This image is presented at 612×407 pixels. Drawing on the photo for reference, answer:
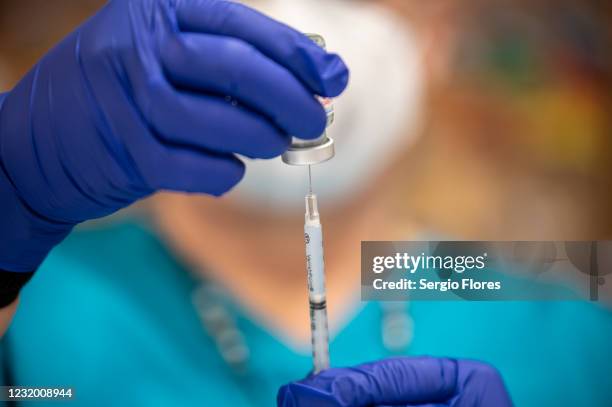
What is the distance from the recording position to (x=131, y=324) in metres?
1.38

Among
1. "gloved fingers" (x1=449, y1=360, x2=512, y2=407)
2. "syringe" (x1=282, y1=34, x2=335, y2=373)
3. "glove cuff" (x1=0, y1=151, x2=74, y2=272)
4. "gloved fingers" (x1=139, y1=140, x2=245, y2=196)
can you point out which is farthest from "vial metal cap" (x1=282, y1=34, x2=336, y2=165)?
"gloved fingers" (x1=449, y1=360, x2=512, y2=407)

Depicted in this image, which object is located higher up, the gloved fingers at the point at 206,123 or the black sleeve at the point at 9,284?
the gloved fingers at the point at 206,123

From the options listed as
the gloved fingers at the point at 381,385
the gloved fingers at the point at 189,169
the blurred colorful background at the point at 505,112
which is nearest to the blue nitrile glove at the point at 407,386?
the gloved fingers at the point at 381,385

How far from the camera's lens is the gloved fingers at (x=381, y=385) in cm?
106

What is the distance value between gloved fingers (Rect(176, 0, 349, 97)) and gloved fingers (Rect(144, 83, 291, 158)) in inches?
3.3

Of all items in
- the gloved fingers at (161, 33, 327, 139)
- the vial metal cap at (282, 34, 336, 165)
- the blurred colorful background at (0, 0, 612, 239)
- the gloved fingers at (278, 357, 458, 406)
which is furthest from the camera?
the blurred colorful background at (0, 0, 612, 239)

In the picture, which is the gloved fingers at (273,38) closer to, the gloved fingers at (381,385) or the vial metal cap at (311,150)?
the vial metal cap at (311,150)

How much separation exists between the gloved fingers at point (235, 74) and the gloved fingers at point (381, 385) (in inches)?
19.2

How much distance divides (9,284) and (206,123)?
555 mm

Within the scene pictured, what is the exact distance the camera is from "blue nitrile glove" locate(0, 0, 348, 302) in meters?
0.78

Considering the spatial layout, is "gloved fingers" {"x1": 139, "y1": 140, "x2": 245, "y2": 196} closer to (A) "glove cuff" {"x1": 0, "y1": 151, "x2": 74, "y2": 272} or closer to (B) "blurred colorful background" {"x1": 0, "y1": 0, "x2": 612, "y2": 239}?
(A) "glove cuff" {"x1": 0, "y1": 151, "x2": 74, "y2": 272}

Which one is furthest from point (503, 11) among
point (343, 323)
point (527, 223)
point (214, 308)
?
point (214, 308)

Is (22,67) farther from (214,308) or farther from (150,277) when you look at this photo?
(214,308)

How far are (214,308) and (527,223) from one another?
703 millimetres
